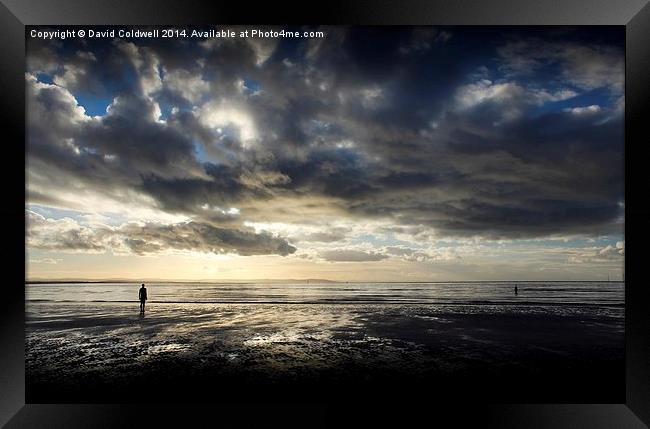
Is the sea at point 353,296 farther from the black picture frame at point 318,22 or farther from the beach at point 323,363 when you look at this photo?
the black picture frame at point 318,22

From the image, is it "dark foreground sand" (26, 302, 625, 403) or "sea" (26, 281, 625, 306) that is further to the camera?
"sea" (26, 281, 625, 306)

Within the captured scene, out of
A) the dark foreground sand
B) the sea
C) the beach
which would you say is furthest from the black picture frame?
the sea

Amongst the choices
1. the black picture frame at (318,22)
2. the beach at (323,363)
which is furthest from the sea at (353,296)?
the black picture frame at (318,22)

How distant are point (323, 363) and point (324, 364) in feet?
0.18

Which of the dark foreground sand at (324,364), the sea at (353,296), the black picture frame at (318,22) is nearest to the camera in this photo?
the black picture frame at (318,22)

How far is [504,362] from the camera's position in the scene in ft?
23.9

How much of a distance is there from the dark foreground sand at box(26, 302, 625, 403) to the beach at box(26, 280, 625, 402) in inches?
1.0

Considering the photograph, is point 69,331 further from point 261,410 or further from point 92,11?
point 92,11

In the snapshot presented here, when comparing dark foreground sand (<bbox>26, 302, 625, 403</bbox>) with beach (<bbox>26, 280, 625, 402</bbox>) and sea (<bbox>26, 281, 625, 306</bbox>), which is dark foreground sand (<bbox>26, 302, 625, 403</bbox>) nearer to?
beach (<bbox>26, 280, 625, 402</bbox>)

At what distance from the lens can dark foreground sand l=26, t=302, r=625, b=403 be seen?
605cm

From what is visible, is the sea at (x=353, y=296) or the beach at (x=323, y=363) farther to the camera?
the sea at (x=353, y=296)

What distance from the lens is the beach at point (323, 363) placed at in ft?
20.0

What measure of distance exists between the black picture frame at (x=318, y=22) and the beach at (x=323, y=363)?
108 centimetres

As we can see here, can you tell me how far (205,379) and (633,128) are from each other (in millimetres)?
8432
